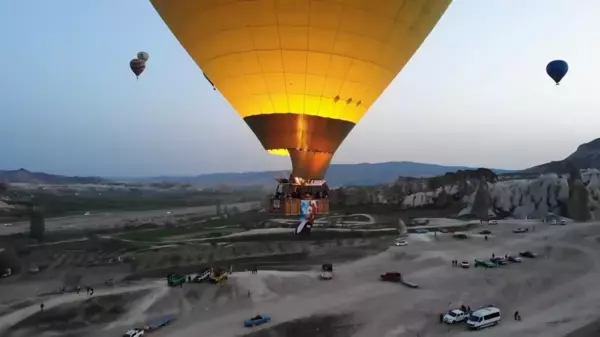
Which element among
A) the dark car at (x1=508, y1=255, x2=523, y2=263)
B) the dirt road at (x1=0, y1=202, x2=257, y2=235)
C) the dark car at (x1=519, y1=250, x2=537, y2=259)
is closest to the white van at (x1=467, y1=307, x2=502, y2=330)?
the dark car at (x1=508, y1=255, x2=523, y2=263)

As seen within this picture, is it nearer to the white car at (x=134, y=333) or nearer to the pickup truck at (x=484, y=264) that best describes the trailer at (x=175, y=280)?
the white car at (x=134, y=333)

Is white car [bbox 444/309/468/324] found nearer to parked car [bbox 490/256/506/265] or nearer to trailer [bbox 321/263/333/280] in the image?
trailer [bbox 321/263/333/280]

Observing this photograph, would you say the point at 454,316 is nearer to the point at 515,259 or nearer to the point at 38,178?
the point at 515,259

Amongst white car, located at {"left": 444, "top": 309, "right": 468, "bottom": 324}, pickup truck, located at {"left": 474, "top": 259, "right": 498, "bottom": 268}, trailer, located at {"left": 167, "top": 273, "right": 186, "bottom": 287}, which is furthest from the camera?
pickup truck, located at {"left": 474, "top": 259, "right": 498, "bottom": 268}

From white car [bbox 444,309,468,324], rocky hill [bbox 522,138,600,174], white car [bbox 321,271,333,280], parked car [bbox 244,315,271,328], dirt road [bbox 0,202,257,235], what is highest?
rocky hill [bbox 522,138,600,174]

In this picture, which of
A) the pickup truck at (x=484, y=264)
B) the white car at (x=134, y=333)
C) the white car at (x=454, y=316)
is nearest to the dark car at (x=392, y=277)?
the pickup truck at (x=484, y=264)

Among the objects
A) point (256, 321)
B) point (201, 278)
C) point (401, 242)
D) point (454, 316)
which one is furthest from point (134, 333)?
point (401, 242)
